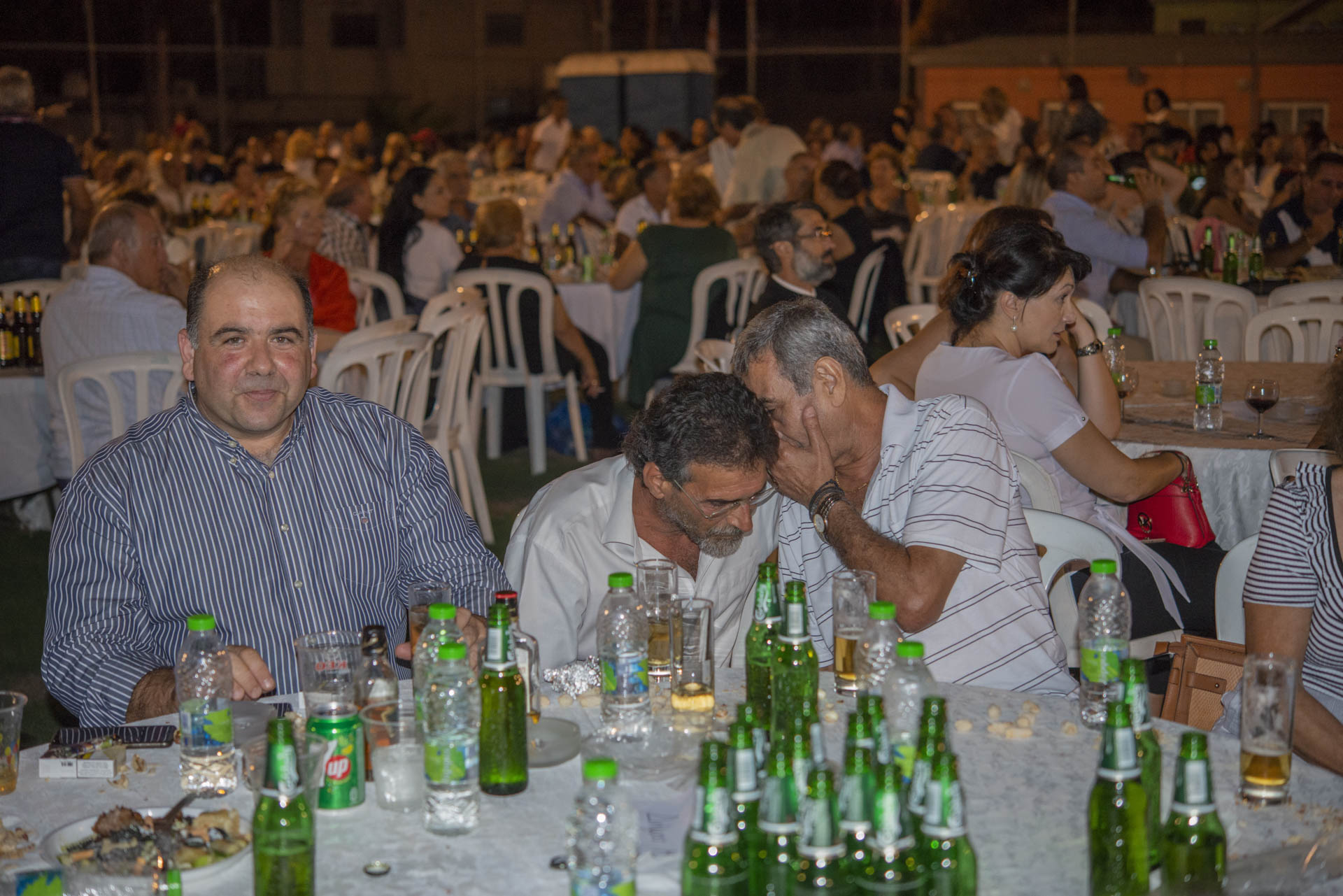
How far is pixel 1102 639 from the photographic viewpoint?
75.4 inches

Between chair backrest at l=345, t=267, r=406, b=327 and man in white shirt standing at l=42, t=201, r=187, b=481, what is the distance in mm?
1788

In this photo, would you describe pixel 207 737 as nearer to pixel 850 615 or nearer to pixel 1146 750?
pixel 850 615

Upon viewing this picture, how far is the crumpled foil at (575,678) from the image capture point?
2.09 meters

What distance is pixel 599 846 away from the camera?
133 cm

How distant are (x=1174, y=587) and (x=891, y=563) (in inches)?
52.9

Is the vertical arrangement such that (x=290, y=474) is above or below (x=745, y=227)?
below

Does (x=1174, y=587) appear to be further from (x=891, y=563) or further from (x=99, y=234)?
(x=99, y=234)

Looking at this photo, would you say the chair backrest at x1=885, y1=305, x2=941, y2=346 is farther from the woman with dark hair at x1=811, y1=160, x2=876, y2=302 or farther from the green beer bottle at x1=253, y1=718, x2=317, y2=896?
the green beer bottle at x1=253, y1=718, x2=317, y2=896

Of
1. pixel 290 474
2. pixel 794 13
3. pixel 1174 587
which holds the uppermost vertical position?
pixel 794 13

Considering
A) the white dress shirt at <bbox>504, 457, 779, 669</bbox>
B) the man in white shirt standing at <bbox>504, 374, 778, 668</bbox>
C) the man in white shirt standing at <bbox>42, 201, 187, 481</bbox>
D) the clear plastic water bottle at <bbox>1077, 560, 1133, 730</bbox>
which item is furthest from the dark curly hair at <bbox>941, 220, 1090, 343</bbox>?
the man in white shirt standing at <bbox>42, 201, 187, 481</bbox>

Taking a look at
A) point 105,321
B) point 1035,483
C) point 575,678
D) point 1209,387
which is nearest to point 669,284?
point 105,321

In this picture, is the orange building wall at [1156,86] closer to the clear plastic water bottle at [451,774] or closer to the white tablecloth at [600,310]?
the white tablecloth at [600,310]

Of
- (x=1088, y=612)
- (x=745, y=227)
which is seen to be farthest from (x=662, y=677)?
(x=745, y=227)

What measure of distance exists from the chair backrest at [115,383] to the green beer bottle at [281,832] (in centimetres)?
311
